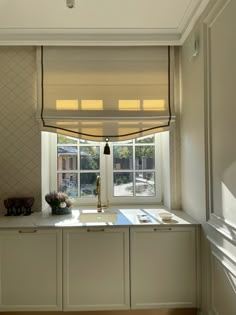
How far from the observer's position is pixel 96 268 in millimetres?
2410

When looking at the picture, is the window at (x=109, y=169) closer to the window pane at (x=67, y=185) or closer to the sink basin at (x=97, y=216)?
the window pane at (x=67, y=185)

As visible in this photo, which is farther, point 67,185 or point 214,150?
point 67,185

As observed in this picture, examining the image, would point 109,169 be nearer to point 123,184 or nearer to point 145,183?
point 123,184

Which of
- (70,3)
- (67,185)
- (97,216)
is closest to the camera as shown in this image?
(70,3)

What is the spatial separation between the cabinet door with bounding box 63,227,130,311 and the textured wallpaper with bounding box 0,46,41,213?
767 mm

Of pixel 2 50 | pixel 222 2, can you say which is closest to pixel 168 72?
pixel 222 2

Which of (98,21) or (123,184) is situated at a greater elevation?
(98,21)

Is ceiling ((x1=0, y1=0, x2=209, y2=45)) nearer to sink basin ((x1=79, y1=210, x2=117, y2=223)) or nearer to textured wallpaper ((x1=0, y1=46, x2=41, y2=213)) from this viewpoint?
textured wallpaper ((x1=0, y1=46, x2=41, y2=213))

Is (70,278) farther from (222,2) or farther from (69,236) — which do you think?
(222,2)

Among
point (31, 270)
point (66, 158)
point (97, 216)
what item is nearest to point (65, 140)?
point (66, 158)

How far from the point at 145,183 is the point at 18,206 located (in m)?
1.31

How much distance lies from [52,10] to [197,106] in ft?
4.37

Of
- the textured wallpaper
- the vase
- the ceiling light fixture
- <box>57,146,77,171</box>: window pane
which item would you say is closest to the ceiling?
the ceiling light fixture

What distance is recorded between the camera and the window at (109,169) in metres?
3.25
